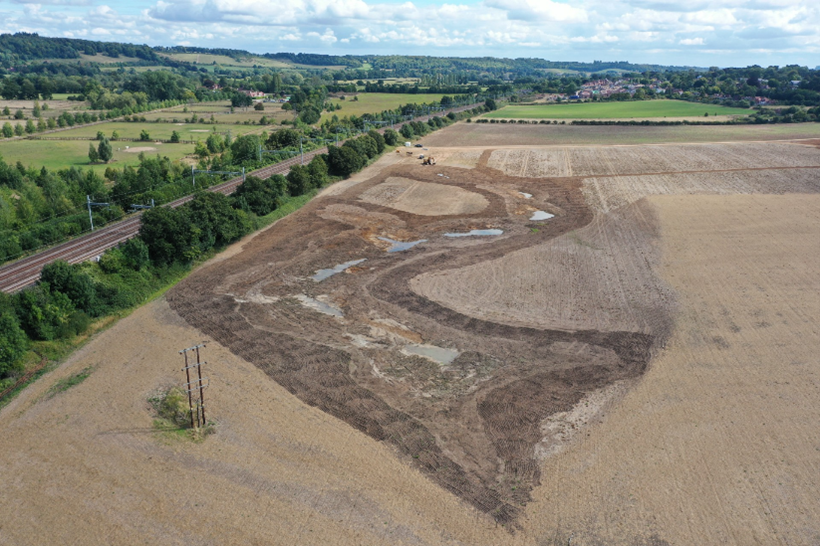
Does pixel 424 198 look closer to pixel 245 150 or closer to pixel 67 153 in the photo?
pixel 245 150

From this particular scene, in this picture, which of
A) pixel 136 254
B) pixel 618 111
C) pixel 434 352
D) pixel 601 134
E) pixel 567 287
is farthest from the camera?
pixel 618 111

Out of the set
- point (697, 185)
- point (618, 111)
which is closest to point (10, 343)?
point (697, 185)

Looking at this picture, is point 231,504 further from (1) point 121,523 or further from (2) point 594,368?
(2) point 594,368

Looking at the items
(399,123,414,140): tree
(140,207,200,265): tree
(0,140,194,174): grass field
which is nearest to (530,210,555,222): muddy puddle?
(140,207,200,265): tree

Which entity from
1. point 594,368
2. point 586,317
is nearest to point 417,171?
point 586,317

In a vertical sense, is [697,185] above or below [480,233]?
above
